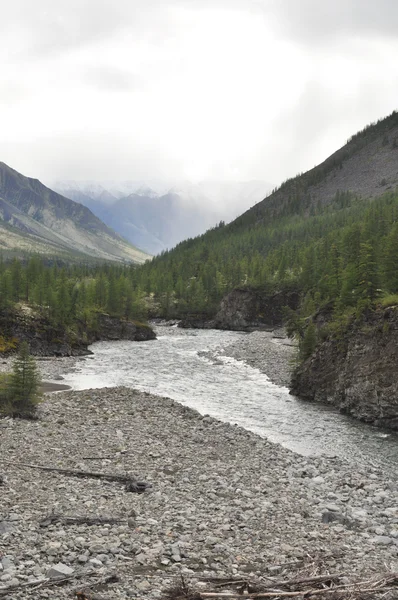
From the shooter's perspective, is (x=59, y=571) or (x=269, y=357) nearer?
(x=59, y=571)

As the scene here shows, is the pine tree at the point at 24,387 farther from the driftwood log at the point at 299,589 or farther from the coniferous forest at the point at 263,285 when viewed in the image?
the coniferous forest at the point at 263,285

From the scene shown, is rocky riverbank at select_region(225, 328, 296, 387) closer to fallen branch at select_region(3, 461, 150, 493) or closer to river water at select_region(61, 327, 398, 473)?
river water at select_region(61, 327, 398, 473)

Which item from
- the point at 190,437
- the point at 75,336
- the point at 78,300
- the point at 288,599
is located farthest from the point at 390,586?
the point at 78,300

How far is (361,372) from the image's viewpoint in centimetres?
3853

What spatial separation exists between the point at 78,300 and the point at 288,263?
87.5 m

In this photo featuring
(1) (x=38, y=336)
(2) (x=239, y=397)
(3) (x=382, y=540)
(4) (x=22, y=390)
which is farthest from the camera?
(1) (x=38, y=336)

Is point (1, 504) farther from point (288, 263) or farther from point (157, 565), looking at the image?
point (288, 263)

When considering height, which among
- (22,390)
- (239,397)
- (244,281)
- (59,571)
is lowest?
(239,397)

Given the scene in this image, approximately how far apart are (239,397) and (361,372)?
1161cm

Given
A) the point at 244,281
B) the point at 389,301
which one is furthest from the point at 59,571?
the point at 244,281

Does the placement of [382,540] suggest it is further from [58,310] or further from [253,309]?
[253,309]

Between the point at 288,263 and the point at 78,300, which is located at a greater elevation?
the point at 288,263

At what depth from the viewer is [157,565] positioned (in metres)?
12.7

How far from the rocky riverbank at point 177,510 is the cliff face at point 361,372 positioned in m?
11.7
